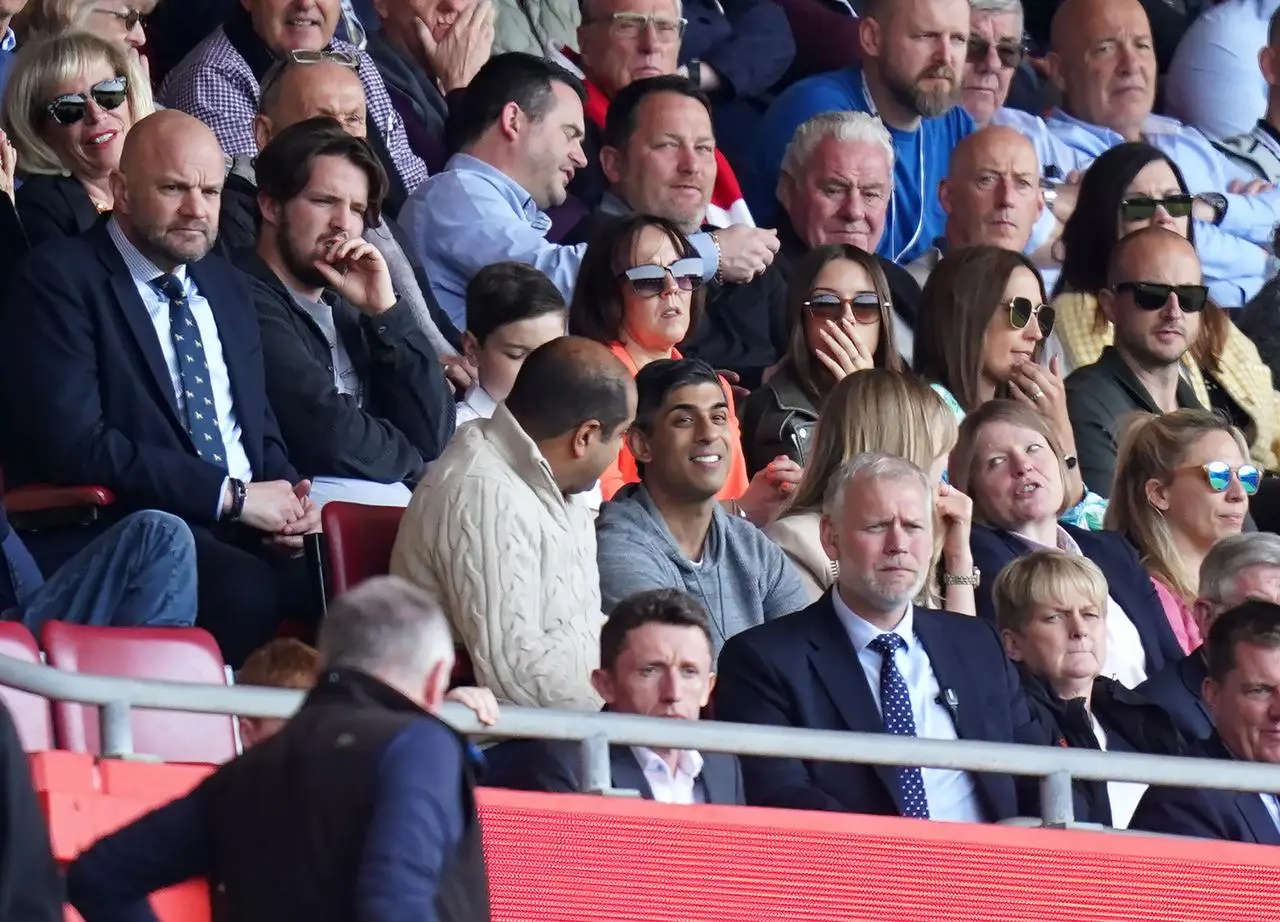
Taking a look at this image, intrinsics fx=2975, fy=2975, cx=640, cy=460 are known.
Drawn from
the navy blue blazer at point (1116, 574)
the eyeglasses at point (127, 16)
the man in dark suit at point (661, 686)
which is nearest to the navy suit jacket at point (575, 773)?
the man in dark suit at point (661, 686)

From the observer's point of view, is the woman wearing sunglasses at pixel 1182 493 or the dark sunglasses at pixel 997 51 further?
the dark sunglasses at pixel 997 51

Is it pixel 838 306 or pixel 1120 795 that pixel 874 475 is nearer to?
pixel 1120 795

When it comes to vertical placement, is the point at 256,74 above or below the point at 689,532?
above

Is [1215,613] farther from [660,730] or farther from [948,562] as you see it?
[660,730]

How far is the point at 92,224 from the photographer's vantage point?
280 inches

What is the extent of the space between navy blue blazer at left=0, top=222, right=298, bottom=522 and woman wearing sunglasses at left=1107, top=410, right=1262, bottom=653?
2475mm

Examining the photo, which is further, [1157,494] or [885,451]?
[1157,494]

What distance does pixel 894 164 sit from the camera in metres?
9.81

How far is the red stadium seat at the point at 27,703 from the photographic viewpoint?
5285 mm

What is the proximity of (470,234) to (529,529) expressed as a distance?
233 cm

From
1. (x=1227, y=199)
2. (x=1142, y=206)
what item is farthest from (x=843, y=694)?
(x=1227, y=199)

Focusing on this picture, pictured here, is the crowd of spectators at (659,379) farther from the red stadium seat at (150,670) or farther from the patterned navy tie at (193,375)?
the red stadium seat at (150,670)

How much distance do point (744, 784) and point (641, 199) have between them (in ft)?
10.8

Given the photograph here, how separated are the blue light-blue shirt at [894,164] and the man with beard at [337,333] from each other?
2.56 metres
